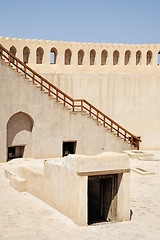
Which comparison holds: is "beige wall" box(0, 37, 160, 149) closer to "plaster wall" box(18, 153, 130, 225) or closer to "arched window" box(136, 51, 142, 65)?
"arched window" box(136, 51, 142, 65)

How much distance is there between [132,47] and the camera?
80.6 feet

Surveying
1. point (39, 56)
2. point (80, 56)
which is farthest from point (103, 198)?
point (80, 56)

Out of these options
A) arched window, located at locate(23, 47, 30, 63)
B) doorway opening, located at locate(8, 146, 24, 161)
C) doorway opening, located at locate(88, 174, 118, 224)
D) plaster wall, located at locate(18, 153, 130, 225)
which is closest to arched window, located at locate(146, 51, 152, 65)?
arched window, located at locate(23, 47, 30, 63)

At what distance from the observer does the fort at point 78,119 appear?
24.8 ft

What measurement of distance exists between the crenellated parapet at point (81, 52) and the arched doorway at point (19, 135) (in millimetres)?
7231

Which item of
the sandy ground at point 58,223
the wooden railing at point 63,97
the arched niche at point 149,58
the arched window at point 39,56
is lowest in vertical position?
the sandy ground at point 58,223

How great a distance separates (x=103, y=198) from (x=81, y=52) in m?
16.8

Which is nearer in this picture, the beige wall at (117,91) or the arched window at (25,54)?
the beige wall at (117,91)

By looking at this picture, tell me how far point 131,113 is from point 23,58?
843cm

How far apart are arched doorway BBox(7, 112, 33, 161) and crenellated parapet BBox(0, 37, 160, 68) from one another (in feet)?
23.7

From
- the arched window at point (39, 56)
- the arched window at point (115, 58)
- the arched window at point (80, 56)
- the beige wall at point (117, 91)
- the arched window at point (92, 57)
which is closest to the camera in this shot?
the beige wall at point (117, 91)

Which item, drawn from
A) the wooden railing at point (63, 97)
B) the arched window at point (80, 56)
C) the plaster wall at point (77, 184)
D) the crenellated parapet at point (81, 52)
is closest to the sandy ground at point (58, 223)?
the plaster wall at point (77, 184)

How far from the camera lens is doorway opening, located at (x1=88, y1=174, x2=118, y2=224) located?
7.73 meters

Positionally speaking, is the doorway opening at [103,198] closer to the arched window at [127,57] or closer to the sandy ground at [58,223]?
the sandy ground at [58,223]
